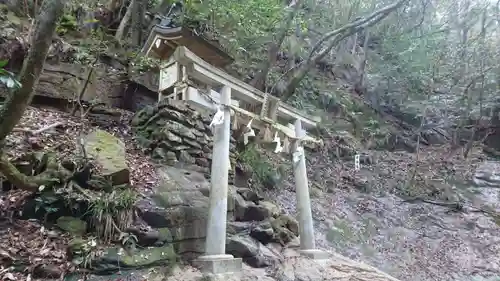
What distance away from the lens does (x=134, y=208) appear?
17.0 ft

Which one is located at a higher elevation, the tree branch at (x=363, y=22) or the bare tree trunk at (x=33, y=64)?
the tree branch at (x=363, y=22)

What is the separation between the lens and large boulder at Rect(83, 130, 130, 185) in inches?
215

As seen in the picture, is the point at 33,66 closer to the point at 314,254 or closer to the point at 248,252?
the point at 248,252

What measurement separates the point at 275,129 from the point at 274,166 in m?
4.32

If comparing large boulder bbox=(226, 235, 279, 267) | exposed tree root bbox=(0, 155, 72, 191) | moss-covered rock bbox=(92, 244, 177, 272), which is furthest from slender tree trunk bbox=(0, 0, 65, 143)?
large boulder bbox=(226, 235, 279, 267)

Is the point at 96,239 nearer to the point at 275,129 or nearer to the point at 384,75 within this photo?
the point at 275,129

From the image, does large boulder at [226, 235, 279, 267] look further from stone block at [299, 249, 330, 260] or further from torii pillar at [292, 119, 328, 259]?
torii pillar at [292, 119, 328, 259]

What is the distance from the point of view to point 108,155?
584 cm

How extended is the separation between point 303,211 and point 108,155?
373 centimetres

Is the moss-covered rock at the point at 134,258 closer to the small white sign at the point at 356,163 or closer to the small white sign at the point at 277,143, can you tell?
the small white sign at the point at 277,143

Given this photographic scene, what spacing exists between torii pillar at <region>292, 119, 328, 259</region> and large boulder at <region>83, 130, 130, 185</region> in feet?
11.0

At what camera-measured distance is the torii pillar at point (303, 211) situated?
679cm

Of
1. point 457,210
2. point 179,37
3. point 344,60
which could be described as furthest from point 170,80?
point 344,60

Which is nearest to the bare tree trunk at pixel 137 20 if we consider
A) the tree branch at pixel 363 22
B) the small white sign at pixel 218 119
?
the tree branch at pixel 363 22
